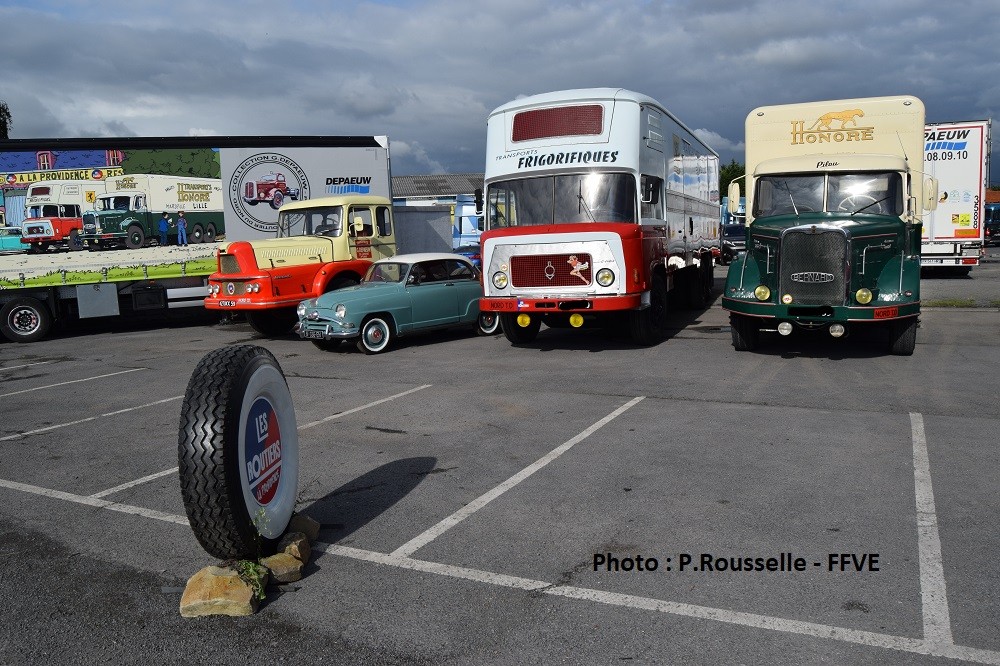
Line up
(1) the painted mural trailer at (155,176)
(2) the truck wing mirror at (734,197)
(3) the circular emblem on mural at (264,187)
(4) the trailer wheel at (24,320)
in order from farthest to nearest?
(3) the circular emblem on mural at (264,187)
(1) the painted mural trailer at (155,176)
(4) the trailer wheel at (24,320)
(2) the truck wing mirror at (734,197)

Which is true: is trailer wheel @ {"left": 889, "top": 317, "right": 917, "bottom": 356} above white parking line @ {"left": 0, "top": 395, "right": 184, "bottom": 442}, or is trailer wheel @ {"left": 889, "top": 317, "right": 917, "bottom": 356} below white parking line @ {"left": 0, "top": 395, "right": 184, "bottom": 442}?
above

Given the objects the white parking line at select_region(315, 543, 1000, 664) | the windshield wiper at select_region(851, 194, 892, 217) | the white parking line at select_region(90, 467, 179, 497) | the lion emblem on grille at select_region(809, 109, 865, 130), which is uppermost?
the lion emblem on grille at select_region(809, 109, 865, 130)

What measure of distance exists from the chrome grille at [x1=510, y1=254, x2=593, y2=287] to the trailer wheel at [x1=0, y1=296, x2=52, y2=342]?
10183mm

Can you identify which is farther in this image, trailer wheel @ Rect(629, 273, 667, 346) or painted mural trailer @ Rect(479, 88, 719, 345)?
trailer wheel @ Rect(629, 273, 667, 346)

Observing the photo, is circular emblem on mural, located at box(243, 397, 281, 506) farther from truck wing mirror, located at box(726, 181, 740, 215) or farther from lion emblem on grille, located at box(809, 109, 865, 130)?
lion emblem on grille, located at box(809, 109, 865, 130)

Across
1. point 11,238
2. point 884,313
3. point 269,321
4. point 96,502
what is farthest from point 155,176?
point 884,313

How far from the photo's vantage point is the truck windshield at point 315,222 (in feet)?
50.1

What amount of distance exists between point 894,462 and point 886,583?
7.32 ft

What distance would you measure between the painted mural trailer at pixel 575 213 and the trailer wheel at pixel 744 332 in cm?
131

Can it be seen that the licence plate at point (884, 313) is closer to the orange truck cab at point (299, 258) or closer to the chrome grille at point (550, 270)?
the chrome grille at point (550, 270)

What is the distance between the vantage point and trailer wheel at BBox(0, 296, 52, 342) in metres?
15.8

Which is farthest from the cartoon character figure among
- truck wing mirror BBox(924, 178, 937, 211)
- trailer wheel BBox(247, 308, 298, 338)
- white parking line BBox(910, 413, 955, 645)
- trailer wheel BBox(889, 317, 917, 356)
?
trailer wheel BBox(247, 308, 298, 338)

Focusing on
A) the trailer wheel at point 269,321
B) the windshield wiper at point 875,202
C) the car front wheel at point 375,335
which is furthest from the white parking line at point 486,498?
the trailer wheel at point 269,321

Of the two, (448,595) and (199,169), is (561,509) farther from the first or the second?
(199,169)
